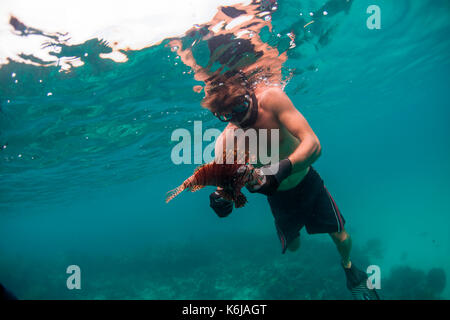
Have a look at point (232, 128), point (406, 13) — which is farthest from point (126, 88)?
point (406, 13)

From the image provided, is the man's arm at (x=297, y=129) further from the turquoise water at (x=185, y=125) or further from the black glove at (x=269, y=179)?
the turquoise water at (x=185, y=125)

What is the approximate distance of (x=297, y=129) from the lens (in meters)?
2.94

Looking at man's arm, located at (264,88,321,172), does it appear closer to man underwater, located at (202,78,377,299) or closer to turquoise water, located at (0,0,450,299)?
man underwater, located at (202,78,377,299)

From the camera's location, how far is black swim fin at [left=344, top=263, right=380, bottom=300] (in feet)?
14.5

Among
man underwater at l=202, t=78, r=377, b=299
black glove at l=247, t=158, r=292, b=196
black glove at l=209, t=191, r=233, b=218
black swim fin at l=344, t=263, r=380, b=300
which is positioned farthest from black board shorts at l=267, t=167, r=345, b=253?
black glove at l=209, t=191, r=233, b=218

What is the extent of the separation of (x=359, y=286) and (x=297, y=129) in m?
3.66

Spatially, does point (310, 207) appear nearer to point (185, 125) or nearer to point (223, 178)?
point (223, 178)

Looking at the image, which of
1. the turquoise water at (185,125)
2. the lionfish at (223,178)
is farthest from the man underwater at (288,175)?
the turquoise water at (185,125)

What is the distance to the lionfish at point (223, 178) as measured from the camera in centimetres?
203

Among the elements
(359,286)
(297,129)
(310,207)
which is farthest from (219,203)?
(359,286)
